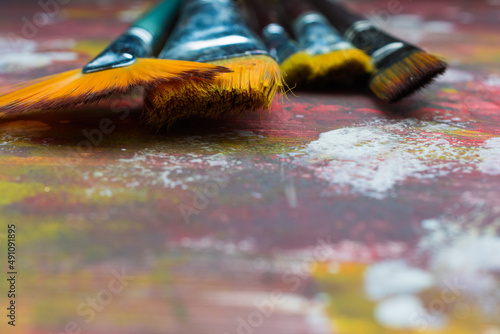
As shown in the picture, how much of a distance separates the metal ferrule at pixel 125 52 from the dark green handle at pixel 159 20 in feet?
0.12

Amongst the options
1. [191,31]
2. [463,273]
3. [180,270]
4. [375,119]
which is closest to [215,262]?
[180,270]

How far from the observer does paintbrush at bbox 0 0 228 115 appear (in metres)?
0.79

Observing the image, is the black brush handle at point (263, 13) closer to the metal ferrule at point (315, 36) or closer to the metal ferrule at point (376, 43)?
the metal ferrule at point (315, 36)

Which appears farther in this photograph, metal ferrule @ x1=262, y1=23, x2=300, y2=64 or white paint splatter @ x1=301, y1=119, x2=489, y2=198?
metal ferrule @ x1=262, y1=23, x2=300, y2=64

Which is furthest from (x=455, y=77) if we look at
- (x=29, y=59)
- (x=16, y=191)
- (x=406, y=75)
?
(x=29, y=59)

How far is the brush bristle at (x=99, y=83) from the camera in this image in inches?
30.9

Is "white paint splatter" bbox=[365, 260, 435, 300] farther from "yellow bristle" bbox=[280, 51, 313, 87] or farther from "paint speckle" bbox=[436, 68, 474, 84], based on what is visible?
"paint speckle" bbox=[436, 68, 474, 84]

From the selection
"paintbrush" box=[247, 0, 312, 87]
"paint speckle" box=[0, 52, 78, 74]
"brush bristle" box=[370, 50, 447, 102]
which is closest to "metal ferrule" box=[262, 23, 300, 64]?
"paintbrush" box=[247, 0, 312, 87]

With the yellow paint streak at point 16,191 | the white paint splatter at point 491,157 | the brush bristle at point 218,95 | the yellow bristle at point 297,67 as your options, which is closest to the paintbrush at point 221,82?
the brush bristle at point 218,95

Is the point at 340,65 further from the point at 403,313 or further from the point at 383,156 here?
the point at 403,313

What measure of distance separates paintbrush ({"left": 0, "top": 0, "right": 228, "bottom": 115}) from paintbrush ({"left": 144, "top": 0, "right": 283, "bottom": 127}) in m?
0.02

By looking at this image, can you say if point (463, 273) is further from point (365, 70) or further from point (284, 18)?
point (284, 18)

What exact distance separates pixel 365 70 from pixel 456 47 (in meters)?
0.61

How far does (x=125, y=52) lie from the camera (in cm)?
91
